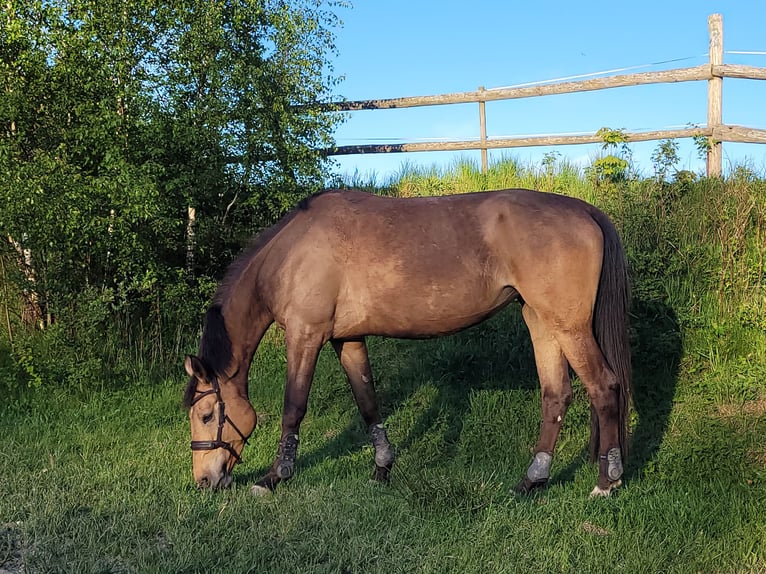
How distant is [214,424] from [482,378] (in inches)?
122

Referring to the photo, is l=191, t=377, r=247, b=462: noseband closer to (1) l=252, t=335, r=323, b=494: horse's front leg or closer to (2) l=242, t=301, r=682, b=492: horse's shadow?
(1) l=252, t=335, r=323, b=494: horse's front leg

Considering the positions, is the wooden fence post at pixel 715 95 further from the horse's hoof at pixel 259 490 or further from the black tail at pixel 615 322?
the horse's hoof at pixel 259 490

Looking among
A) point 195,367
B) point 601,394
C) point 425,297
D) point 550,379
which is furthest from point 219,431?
point 601,394

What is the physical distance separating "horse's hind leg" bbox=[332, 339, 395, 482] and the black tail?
1.58m

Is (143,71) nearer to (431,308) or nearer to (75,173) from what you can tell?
(75,173)

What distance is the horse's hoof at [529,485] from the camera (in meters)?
4.59

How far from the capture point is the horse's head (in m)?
4.59

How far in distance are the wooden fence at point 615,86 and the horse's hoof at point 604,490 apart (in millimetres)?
5552

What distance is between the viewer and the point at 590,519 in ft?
12.9

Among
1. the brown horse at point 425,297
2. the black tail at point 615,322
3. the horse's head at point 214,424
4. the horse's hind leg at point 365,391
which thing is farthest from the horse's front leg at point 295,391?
the black tail at point 615,322

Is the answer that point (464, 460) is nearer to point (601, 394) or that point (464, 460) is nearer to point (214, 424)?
point (601, 394)

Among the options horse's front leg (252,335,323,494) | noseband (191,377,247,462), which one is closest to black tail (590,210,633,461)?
horse's front leg (252,335,323,494)

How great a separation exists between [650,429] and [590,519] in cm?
212

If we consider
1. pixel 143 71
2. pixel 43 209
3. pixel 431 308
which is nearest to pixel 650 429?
pixel 431 308
